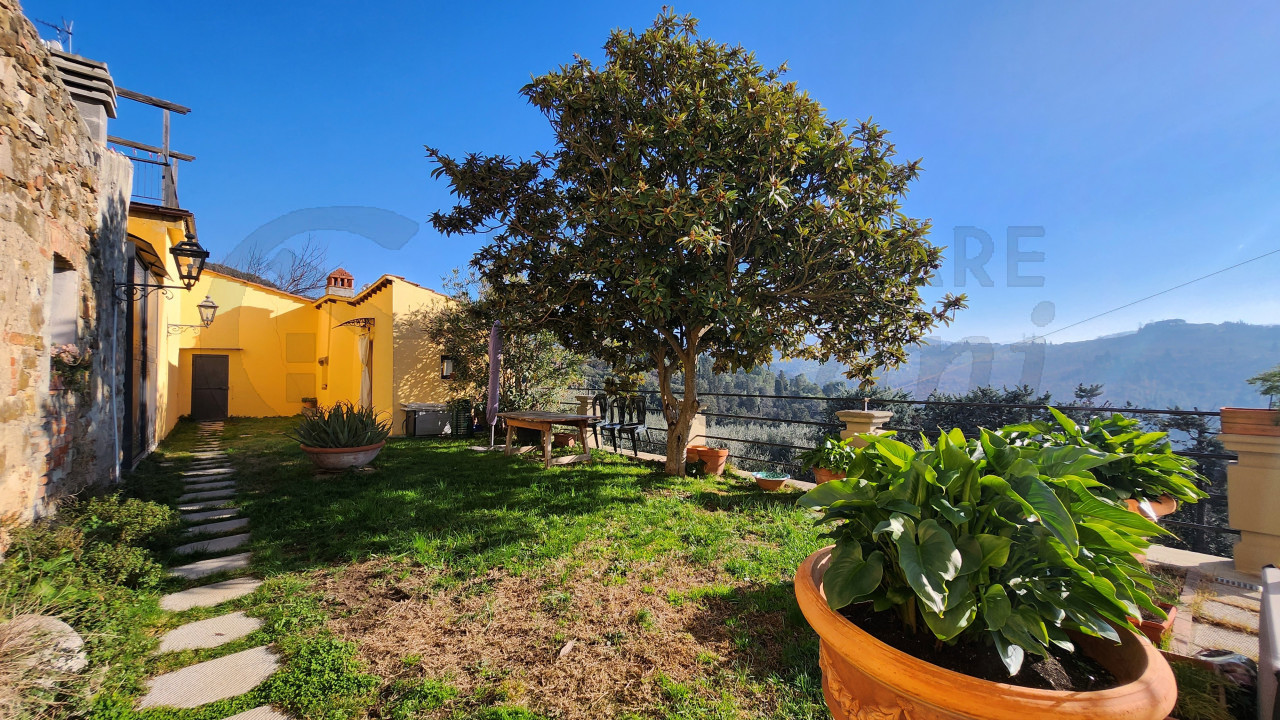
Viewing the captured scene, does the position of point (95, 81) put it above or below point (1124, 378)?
above

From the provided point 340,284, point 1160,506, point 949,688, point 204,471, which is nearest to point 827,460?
point 1160,506

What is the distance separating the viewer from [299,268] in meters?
17.1

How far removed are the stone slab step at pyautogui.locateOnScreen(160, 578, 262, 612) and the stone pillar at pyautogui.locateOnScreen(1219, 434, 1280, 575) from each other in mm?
5942

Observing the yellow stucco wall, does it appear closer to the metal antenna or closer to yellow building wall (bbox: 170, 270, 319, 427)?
yellow building wall (bbox: 170, 270, 319, 427)

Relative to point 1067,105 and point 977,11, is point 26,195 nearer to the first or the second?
Answer: point 977,11

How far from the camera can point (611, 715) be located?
1.61 m

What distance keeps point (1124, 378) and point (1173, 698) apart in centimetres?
768

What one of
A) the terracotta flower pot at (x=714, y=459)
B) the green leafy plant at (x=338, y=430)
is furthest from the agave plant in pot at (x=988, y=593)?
the green leafy plant at (x=338, y=430)

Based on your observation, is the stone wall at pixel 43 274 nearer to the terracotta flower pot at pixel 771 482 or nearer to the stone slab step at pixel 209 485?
the stone slab step at pixel 209 485

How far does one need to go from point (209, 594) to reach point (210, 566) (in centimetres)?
46

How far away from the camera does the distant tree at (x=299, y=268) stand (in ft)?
55.6

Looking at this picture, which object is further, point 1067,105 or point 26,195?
point 1067,105

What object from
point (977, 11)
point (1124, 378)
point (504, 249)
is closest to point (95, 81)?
point (504, 249)

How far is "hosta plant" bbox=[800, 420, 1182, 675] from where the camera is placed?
2.82 feet
